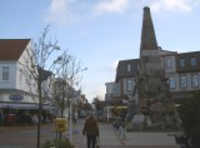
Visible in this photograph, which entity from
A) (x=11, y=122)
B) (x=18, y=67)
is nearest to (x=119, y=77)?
(x=18, y=67)

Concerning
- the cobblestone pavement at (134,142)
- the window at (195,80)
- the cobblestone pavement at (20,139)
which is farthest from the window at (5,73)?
the window at (195,80)

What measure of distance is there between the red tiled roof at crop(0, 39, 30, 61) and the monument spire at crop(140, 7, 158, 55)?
21248 millimetres

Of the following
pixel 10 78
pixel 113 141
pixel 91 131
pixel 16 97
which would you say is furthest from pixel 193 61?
pixel 91 131

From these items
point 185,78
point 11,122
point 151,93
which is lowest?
point 11,122

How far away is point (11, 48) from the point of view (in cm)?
5047

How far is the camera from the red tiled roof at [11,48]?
48.3 m

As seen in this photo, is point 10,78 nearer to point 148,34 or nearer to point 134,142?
point 148,34

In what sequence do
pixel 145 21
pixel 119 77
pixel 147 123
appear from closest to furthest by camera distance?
pixel 147 123 → pixel 145 21 → pixel 119 77

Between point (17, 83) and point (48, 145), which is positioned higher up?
point (17, 83)

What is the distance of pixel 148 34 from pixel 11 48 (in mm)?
24213

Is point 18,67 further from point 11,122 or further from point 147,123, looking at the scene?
point 147,123

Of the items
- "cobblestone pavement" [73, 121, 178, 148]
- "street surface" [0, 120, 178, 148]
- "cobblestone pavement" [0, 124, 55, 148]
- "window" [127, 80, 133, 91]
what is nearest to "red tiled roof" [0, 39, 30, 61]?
"cobblestone pavement" [0, 124, 55, 148]

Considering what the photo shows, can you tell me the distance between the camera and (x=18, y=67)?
159 feet

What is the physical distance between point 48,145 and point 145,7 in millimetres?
23374
